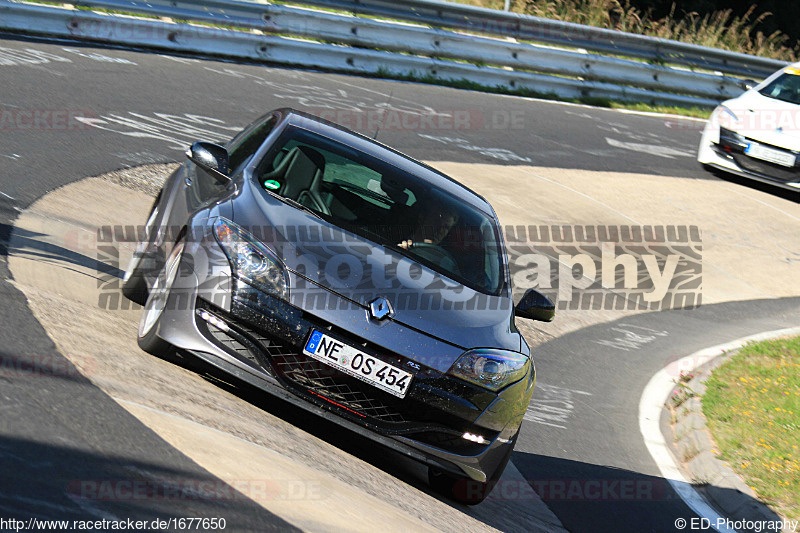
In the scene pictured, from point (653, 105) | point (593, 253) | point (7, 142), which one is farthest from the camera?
point (653, 105)

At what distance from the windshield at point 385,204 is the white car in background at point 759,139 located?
10126mm

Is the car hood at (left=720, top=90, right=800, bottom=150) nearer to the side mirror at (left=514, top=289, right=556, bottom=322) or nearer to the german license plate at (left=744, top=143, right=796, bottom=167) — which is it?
the german license plate at (left=744, top=143, right=796, bottom=167)

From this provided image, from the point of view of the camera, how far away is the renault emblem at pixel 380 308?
15.4ft

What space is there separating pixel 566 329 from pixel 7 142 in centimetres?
552

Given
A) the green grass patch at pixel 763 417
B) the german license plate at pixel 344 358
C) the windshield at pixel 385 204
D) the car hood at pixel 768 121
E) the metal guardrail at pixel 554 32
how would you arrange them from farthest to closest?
the metal guardrail at pixel 554 32 < the car hood at pixel 768 121 < the green grass patch at pixel 763 417 < the windshield at pixel 385 204 < the german license plate at pixel 344 358

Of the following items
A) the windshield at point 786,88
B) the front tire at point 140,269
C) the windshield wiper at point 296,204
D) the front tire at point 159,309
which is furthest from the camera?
the windshield at point 786,88

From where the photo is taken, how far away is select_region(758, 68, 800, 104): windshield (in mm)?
15781

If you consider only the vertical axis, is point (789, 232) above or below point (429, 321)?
below

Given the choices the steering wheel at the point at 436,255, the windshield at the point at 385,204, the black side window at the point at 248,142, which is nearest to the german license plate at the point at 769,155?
the windshield at the point at 385,204

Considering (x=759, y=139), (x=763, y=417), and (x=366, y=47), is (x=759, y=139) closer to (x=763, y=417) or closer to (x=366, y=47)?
(x=366, y=47)

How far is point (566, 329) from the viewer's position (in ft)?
30.8

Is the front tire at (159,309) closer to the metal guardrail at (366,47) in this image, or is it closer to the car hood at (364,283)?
the car hood at (364,283)

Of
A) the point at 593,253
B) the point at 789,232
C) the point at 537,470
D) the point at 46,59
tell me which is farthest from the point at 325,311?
the point at 789,232

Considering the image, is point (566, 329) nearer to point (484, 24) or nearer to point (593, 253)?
point (593, 253)
